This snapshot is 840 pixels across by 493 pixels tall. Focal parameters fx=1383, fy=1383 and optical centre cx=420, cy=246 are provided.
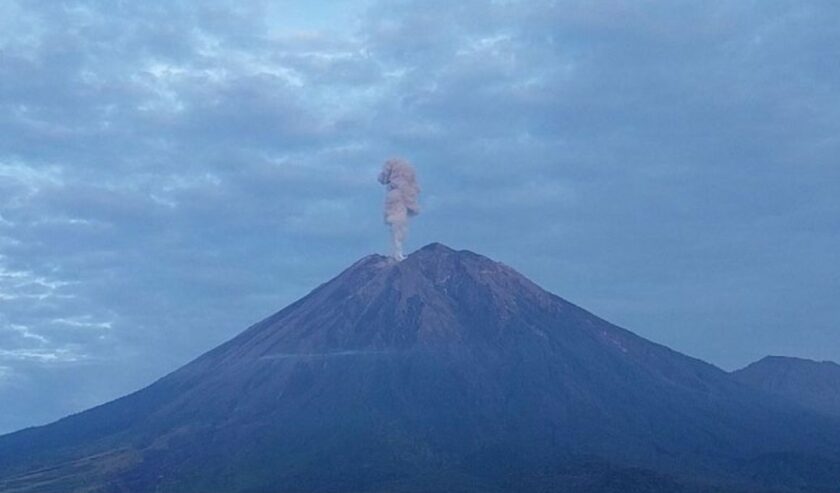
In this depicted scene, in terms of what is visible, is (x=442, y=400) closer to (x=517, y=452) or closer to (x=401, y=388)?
(x=401, y=388)

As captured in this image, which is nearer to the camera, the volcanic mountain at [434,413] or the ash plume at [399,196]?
the volcanic mountain at [434,413]

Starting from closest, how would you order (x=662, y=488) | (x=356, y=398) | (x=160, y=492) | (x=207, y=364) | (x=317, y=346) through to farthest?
(x=662, y=488) → (x=160, y=492) → (x=356, y=398) → (x=317, y=346) → (x=207, y=364)

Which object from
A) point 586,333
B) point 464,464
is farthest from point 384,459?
point 586,333

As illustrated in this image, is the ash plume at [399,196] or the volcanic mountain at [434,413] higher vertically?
the ash plume at [399,196]
